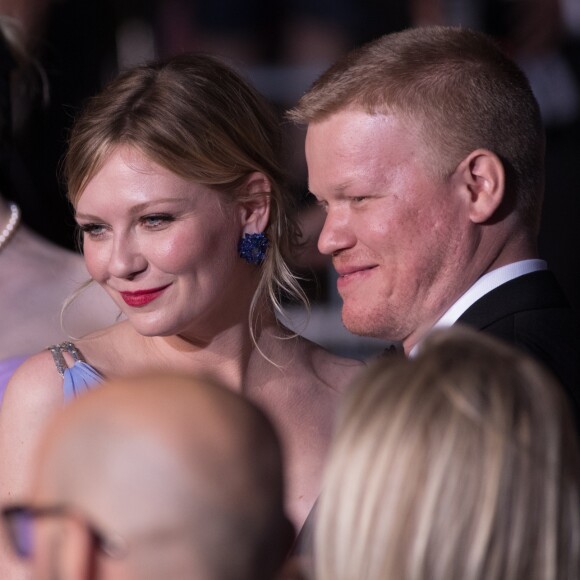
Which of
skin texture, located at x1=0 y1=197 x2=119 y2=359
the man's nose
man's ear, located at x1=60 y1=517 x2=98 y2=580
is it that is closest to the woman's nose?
the man's nose

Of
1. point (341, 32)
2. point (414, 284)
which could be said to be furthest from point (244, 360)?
point (341, 32)

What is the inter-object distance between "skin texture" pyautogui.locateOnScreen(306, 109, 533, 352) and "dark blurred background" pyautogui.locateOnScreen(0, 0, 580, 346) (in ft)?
5.63

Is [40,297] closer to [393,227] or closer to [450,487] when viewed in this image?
[393,227]

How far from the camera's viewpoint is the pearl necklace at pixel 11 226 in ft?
11.3

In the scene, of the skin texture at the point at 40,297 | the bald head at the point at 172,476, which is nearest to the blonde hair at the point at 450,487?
the bald head at the point at 172,476

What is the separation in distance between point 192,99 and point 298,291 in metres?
0.58

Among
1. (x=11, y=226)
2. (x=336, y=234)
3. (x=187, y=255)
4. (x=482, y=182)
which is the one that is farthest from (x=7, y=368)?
(x=482, y=182)

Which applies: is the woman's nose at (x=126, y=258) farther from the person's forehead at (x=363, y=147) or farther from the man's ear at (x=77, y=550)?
the man's ear at (x=77, y=550)

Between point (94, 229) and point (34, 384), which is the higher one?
point (94, 229)

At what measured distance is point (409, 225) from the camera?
236 cm

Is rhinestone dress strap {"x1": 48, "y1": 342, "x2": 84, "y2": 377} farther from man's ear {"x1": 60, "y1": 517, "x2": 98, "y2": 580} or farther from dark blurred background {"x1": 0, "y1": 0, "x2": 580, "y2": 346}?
man's ear {"x1": 60, "y1": 517, "x2": 98, "y2": 580}

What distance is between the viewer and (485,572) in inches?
49.4

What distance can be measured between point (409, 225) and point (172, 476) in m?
1.26

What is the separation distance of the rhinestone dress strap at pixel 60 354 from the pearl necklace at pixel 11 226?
63 cm
